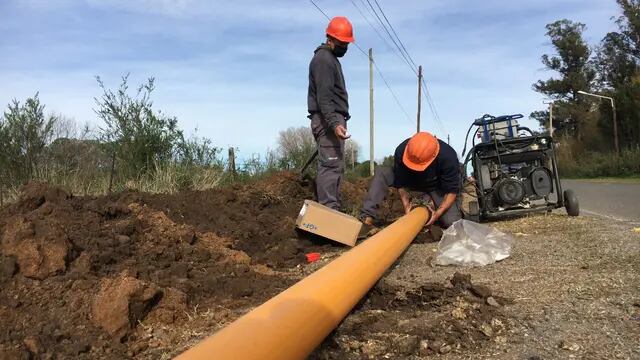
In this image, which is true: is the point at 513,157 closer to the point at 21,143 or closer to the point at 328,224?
the point at 328,224

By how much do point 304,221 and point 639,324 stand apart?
129 inches

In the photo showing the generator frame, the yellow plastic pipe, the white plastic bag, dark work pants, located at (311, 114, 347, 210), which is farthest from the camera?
the generator frame

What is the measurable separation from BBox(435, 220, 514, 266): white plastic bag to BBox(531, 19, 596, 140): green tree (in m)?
49.7

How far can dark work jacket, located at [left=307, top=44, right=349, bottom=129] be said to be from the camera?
6.45 m

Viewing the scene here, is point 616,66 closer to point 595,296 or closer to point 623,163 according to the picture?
point 623,163

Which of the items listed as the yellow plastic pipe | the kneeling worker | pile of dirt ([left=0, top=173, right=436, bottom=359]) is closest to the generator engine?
the kneeling worker

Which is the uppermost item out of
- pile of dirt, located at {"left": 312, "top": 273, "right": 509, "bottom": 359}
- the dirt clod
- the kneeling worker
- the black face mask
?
the black face mask

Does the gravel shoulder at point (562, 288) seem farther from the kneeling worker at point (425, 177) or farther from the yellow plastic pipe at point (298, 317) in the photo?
the kneeling worker at point (425, 177)

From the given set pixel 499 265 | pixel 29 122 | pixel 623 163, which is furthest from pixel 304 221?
pixel 623 163

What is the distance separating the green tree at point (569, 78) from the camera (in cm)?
5103

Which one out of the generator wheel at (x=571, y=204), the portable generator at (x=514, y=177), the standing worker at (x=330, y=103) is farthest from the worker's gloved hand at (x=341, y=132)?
the generator wheel at (x=571, y=204)

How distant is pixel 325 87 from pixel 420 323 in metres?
3.81

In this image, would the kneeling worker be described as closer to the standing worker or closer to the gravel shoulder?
the standing worker

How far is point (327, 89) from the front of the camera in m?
6.48
